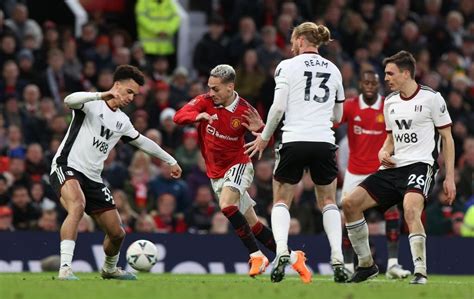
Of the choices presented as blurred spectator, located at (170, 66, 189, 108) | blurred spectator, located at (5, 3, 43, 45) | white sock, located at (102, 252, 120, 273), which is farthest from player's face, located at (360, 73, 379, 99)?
blurred spectator, located at (5, 3, 43, 45)

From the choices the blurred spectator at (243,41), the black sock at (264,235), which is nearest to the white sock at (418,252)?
the black sock at (264,235)

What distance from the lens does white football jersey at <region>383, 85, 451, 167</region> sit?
14.5 meters

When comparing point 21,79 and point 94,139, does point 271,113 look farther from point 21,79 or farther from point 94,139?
point 21,79

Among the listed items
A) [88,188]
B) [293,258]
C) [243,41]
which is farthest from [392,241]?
[243,41]

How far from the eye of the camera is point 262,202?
21281 mm

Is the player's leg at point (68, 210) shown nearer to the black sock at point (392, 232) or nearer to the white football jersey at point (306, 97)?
the white football jersey at point (306, 97)

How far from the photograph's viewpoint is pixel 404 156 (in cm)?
1459

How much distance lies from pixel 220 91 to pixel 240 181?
1029mm

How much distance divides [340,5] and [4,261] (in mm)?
10132

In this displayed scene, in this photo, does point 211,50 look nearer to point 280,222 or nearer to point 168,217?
point 168,217

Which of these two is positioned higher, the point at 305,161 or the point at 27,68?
the point at 27,68

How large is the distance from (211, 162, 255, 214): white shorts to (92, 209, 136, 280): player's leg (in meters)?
1.24

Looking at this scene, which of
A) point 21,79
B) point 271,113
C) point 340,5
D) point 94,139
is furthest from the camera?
point 340,5

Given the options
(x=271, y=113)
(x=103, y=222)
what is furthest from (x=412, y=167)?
(x=103, y=222)
